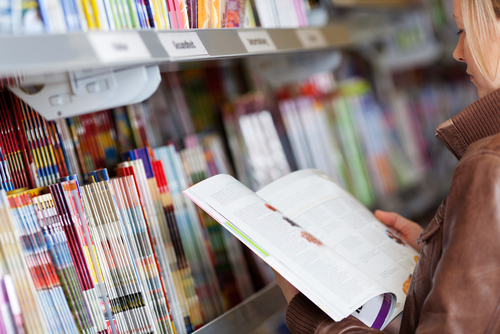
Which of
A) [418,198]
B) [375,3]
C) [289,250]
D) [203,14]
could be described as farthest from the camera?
[418,198]

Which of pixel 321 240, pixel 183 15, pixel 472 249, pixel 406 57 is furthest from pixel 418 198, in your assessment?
pixel 183 15

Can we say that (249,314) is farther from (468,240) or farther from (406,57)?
(406,57)

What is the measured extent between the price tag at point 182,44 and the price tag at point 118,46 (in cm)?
5

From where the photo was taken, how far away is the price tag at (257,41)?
0.84 metres

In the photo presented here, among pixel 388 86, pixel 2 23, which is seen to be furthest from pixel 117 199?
pixel 388 86

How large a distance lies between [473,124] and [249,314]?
0.67 metres

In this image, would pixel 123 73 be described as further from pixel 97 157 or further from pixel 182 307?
pixel 182 307

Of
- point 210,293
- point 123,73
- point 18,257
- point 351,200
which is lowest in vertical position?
point 210,293

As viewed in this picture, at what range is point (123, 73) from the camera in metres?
0.75

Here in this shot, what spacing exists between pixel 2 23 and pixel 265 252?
19.6 inches

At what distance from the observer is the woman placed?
1.89 feet

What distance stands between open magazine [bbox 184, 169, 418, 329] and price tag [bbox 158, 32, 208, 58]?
231 mm

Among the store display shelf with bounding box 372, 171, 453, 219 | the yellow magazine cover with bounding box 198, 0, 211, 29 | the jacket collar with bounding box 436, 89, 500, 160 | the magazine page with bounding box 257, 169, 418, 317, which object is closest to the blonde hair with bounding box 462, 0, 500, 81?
the jacket collar with bounding box 436, 89, 500, 160

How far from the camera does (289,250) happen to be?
697 mm
